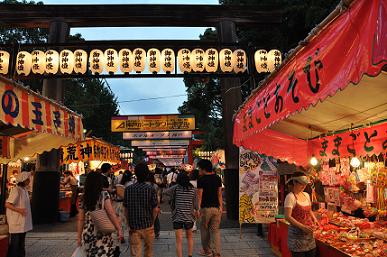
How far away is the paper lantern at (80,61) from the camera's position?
13.3 m

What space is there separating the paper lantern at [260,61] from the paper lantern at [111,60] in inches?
211

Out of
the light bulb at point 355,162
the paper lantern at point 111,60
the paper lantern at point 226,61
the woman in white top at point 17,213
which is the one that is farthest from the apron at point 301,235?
the paper lantern at point 111,60

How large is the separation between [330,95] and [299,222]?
2.76 m

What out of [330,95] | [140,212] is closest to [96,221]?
[140,212]

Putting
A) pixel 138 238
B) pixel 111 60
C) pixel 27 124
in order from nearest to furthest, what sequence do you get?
pixel 27 124 → pixel 138 238 → pixel 111 60

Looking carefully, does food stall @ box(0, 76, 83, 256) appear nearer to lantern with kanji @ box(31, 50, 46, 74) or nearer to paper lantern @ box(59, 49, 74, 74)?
paper lantern @ box(59, 49, 74, 74)

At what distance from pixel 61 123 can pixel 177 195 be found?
295cm

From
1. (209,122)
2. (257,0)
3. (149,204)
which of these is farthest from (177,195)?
(209,122)

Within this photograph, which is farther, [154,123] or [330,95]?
[154,123]

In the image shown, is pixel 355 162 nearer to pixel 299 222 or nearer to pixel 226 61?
pixel 299 222

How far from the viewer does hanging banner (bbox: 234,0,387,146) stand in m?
2.60

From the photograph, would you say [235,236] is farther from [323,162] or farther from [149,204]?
[149,204]

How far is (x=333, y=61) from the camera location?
3291 mm

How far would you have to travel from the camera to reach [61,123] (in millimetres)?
7496
